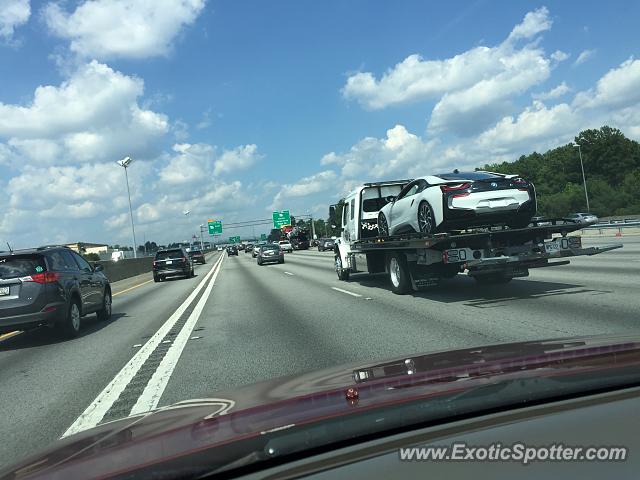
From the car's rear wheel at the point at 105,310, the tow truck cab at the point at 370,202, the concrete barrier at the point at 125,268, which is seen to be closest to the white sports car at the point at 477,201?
the tow truck cab at the point at 370,202

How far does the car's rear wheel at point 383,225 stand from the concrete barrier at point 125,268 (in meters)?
17.1

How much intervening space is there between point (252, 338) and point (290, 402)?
6.96 metres

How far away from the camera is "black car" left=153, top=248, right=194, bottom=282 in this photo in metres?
31.7

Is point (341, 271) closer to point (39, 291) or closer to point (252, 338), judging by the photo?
point (252, 338)

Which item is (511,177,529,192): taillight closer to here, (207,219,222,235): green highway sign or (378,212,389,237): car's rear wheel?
(378,212,389,237): car's rear wheel

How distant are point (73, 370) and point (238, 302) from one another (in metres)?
8.10

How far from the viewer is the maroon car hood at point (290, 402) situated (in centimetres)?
219

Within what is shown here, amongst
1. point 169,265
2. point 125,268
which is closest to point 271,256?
point 125,268

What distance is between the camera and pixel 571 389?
241 centimetres

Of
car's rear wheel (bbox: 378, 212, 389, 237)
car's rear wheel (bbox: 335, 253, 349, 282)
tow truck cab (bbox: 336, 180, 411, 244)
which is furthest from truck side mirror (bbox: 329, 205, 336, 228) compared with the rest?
car's rear wheel (bbox: 378, 212, 389, 237)

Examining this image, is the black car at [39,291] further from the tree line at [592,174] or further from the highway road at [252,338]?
the tree line at [592,174]

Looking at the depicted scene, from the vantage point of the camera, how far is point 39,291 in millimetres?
10398

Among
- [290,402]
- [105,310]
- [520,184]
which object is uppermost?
Result: [520,184]

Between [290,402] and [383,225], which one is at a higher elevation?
[383,225]
